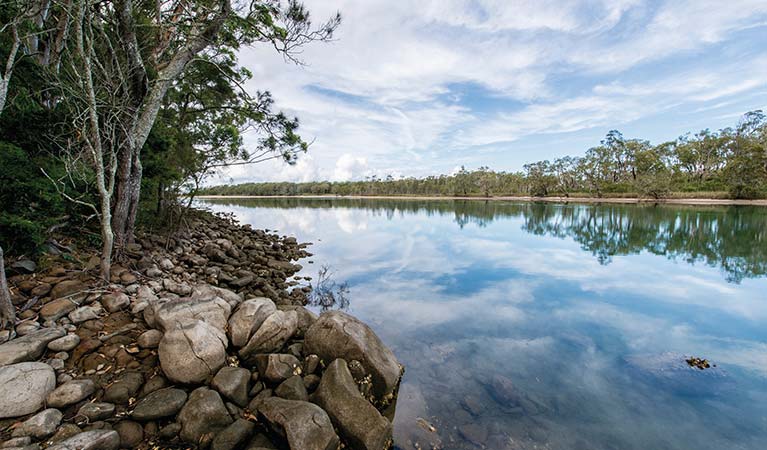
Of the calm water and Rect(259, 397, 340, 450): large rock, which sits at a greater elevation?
Rect(259, 397, 340, 450): large rock

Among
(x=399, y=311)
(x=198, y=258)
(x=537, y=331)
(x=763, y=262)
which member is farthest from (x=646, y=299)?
(x=198, y=258)

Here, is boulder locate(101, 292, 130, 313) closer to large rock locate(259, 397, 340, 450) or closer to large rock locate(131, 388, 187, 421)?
large rock locate(131, 388, 187, 421)

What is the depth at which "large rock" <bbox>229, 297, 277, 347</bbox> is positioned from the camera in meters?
3.88

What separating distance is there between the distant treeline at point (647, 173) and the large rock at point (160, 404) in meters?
50.7

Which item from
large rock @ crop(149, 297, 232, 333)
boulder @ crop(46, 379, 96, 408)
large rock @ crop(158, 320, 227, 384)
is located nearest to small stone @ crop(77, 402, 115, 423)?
boulder @ crop(46, 379, 96, 408)

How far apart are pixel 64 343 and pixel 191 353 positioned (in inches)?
49.9

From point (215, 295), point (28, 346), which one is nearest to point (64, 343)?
point (28, 346)

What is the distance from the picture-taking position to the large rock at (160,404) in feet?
9.30

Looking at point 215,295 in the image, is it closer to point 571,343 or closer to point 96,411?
point 96,411

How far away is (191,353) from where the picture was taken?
3.31 metres

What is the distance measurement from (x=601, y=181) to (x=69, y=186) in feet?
228

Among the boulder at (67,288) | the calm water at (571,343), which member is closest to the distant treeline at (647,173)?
the calm water at (571,343)

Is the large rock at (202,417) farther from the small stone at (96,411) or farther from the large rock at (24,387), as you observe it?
the large rock at (24,387)

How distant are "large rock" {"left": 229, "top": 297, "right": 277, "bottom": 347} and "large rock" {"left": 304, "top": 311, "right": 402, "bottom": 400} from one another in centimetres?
67
